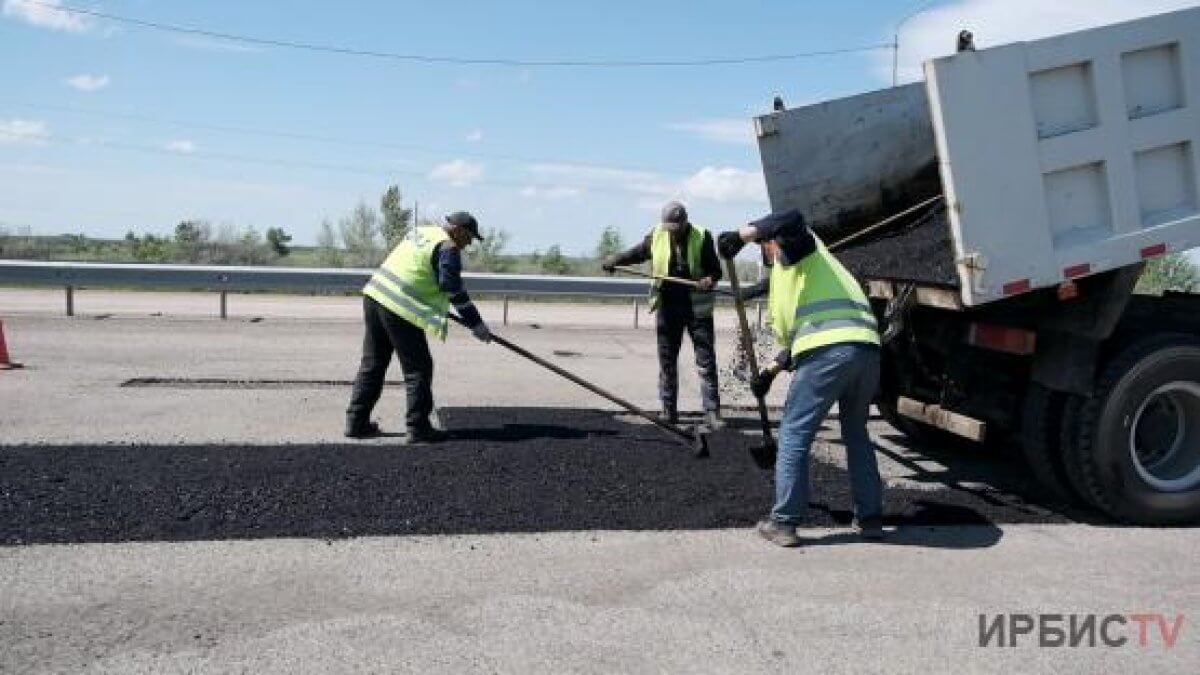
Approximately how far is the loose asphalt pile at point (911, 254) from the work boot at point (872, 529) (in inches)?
48.4

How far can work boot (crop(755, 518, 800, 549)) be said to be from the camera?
473 centimetres

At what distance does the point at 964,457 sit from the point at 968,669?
3.54 meters

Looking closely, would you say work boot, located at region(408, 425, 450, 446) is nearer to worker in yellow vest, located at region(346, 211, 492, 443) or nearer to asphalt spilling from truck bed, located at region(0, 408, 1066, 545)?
worker in yellow vest, located at region(346, 211, 492, 443)

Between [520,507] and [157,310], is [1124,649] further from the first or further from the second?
[157,310]

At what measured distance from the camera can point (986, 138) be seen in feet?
15.6

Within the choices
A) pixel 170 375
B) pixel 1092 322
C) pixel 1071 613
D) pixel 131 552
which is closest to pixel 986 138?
pixel 1092 322

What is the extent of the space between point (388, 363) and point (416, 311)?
16.1 inches

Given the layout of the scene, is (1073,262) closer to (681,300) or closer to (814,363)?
(814,363)

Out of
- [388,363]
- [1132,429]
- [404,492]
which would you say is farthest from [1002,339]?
[388,363]

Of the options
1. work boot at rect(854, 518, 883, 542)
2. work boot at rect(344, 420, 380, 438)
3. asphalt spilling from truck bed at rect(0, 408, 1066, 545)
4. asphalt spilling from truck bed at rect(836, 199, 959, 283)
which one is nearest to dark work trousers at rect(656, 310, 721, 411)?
asphalt spilling from truck bed at rect(0, 408, 1066, 545)

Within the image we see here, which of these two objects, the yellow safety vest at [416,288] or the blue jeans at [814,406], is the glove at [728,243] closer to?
the blue jeans at [814,406]

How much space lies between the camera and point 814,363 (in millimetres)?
4809

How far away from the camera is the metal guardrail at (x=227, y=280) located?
44.7ft

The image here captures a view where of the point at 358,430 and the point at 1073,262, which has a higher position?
the point at 1073,262
